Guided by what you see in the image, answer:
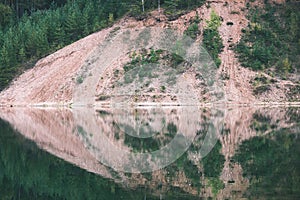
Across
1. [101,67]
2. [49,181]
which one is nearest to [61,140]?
[49,181]

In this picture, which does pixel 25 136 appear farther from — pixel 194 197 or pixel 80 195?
pixel 194 197

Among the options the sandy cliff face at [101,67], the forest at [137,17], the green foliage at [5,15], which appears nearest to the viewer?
the sandy cliff face at [101,67]

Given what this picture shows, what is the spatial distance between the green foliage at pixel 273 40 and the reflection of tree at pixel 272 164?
39.8m

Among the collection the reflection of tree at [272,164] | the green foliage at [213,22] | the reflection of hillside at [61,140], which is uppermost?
the reflection of tree at [272,164]

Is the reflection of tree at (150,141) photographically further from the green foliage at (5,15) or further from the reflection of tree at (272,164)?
the green foliage at (5,15)

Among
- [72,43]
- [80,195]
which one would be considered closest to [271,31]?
[72,43]

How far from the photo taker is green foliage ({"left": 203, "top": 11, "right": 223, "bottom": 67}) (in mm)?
73688

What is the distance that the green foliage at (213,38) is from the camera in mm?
73688

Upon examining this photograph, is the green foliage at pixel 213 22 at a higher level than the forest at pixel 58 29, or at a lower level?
higher

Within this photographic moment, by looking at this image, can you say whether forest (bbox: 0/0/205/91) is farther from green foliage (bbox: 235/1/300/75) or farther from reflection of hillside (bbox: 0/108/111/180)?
reflection of hillside (bbox: 0/108/111/180)

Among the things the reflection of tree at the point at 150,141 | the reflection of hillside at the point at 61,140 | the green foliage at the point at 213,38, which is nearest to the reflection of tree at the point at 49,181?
the reflection of hillside at the point at 61,140

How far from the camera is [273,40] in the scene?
7675 centimetres

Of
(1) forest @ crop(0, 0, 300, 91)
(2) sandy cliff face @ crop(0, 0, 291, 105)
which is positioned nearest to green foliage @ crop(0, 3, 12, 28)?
(1) forest @ crop(0, 0, 300, 91)

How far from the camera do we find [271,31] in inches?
3063
